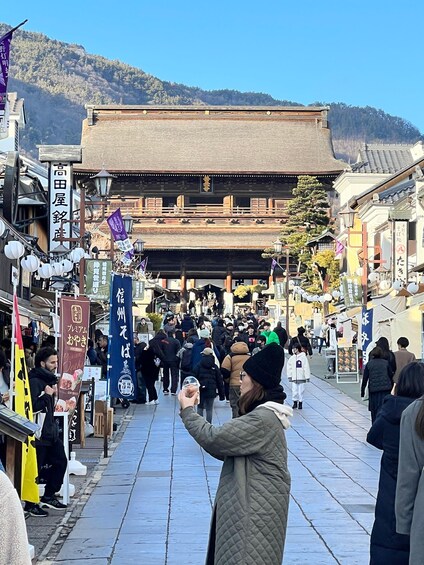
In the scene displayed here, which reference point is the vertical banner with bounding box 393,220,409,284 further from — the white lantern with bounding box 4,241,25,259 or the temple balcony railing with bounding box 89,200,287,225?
the temple balcony railing with bounding box 89,200,287,225

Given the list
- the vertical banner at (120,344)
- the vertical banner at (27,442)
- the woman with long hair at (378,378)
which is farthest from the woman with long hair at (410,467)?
the vertical banner at (120,344)

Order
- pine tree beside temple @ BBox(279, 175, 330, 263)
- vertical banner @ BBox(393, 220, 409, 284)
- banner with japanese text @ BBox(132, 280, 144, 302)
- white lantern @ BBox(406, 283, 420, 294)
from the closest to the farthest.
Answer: white lantern @ BBox(406, 283, 420, 294) → vertical banner @ BBox(393, 220, 409, 284) → banner with japanese text @ BBox(132, 280, 144, 302) → pine tree beside temple @ BBox(279, 175, 330, 263)

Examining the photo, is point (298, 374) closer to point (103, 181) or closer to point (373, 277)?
point (103, 181)

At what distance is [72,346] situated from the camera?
14102mm

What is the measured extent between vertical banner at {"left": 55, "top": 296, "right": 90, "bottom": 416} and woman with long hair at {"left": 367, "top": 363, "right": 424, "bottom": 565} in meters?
7.07

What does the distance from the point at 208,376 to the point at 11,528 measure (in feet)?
47.4

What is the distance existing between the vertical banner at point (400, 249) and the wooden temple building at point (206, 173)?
26042mm

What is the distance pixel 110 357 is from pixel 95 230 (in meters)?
25.2

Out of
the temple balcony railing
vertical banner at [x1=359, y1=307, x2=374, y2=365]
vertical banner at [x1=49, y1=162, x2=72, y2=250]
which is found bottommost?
vertical banner at [x1=359, y1=307, x2=374, y2=365]

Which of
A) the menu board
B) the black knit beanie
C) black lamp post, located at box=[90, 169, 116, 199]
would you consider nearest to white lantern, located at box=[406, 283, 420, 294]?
the menu board

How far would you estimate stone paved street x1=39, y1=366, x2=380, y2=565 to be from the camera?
29.0 ft

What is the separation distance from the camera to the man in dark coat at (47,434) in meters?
10.5

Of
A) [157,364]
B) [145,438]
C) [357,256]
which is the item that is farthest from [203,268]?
[145,438]

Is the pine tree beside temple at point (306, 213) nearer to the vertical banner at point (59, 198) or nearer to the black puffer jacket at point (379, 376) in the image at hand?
the vertical banner at point (59, 198)
